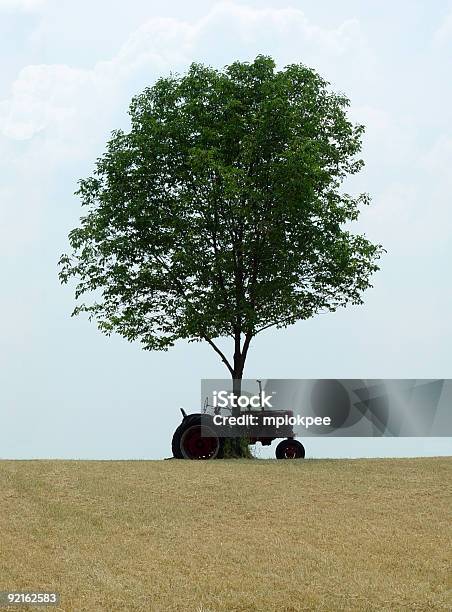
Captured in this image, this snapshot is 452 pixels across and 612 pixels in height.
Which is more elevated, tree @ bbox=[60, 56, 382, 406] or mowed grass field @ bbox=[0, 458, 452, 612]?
tree @ bbox=[60, 56, 382, 406]

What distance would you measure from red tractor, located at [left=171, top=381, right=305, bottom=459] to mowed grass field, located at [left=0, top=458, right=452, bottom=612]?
9.00 ft

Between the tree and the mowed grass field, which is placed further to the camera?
the tree

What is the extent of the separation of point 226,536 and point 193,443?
10309 mm

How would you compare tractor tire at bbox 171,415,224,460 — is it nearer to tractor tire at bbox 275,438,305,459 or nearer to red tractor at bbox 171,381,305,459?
red tractor at bbox 171,381,305,459

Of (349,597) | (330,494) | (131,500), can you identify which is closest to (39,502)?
(131,500)

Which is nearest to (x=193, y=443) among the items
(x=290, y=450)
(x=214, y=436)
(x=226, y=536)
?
(x=214, y=436)

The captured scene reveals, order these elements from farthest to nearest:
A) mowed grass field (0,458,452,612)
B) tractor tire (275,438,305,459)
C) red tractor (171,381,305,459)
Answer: tractor tire (275,438,305,459) → red tractor (171,381,305,459) → mowed grass field (0,458,452,612)

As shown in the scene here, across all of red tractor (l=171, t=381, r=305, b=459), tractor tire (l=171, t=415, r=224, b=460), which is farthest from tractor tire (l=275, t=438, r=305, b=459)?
tractor tire (l=171, t=415, r=224, b=460)

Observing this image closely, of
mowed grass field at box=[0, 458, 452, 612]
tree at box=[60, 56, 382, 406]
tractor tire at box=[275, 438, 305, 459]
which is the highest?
tree at box=[60, 56, 382, 406]

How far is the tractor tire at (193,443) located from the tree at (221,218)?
3.01 m

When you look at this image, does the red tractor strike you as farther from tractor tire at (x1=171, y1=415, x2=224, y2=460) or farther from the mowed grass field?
the mowed grass field

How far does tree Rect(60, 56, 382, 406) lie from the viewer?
92.5ft

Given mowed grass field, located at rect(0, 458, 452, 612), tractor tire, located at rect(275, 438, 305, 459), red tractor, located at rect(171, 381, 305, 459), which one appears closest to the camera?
mowed grass field, located at rect(0, 458, 452, 612)

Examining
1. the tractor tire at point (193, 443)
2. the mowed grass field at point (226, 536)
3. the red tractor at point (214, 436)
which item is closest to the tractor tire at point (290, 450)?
the red tractor at point (214, 436)
